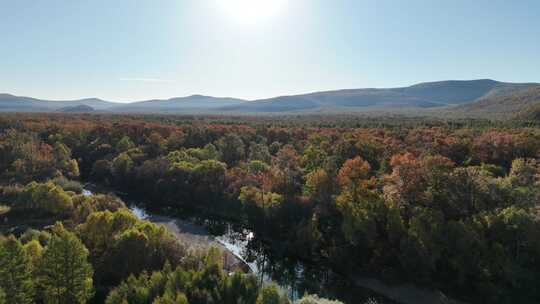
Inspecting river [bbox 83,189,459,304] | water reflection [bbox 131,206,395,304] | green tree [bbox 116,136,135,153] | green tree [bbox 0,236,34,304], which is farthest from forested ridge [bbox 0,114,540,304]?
green tree [bbox 116,136,135,153]

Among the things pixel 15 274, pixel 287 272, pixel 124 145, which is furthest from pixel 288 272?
pixel 124 145

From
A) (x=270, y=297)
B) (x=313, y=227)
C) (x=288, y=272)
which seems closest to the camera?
(x=270, y=297)

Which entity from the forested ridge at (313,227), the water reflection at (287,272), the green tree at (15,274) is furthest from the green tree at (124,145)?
the green tree at (15,274)

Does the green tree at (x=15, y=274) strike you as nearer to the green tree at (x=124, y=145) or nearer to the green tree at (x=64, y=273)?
the green tree at (x=64, y=273)

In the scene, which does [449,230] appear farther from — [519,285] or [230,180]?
[230,180]

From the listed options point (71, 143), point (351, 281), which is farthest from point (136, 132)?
point (351, 281)

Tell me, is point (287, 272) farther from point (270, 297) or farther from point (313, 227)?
point (270, 297)
